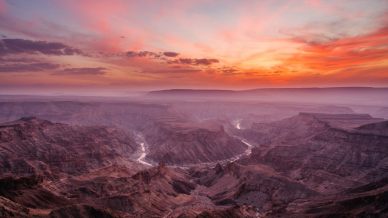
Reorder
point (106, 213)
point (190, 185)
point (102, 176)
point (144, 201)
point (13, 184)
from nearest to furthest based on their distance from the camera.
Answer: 1. point (106, 213)
2. point (13, 184)
3. point (144, 201)
4. point (102, 176)
5. point (190, 185)

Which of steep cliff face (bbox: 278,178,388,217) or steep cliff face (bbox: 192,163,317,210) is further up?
steep cliff face (bbox: 278,178,388,217)

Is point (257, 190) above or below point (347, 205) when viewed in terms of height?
below

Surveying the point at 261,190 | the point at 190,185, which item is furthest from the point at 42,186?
the point at 261,190

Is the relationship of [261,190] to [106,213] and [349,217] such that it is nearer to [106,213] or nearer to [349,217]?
[349,217]

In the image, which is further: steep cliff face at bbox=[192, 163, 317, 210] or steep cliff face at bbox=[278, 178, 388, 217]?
steep cliff face at bbox=[192, 163, 317, 210]

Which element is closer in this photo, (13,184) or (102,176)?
(13,184)

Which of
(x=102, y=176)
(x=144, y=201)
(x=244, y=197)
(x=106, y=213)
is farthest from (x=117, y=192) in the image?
(x=244, y=197)

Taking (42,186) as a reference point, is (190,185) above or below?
below

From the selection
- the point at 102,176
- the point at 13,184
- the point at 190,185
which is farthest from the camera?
the point at 190,185

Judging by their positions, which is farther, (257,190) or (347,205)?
(257,190)

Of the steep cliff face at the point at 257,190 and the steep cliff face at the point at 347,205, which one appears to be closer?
the steep cliff face at the point at 347,205

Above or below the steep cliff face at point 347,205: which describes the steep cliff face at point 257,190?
below
